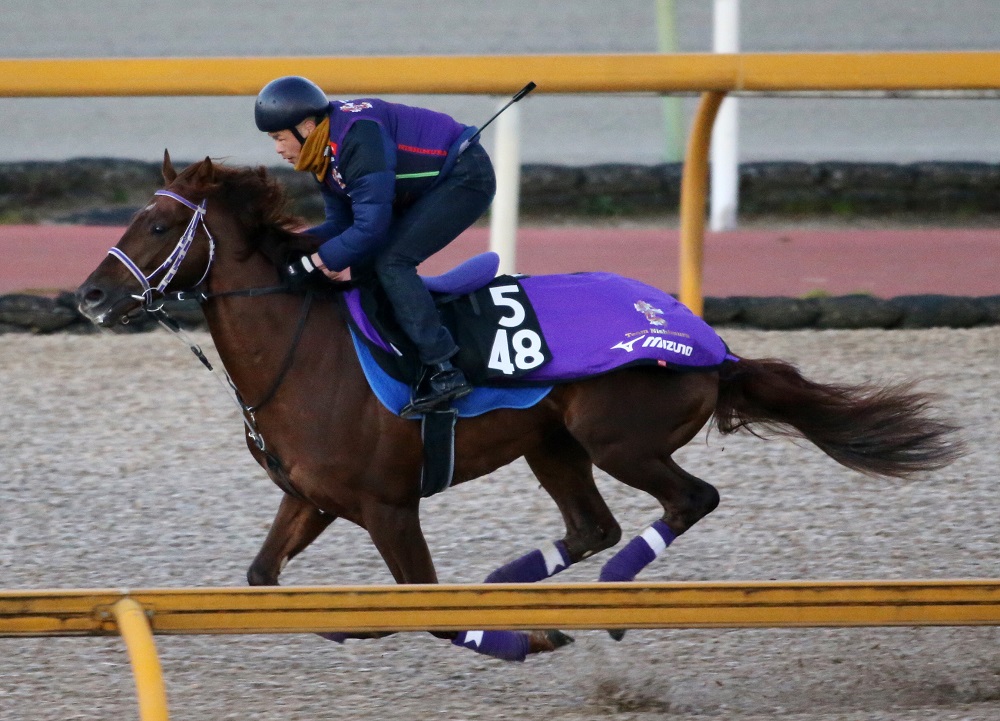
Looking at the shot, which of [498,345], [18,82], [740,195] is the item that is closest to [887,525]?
[498,345]

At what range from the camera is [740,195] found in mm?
12000

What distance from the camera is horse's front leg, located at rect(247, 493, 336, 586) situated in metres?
4.50

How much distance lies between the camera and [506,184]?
7.58 m

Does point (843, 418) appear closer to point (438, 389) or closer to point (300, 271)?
point (438, 389)

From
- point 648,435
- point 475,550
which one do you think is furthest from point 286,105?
point 475,550

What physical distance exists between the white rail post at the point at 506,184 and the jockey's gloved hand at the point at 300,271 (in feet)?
10.5

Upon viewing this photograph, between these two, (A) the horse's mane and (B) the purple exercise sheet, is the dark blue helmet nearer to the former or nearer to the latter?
(A) the horse's mane

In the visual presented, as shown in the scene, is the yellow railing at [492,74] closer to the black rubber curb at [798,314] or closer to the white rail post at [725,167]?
the black rubber curb at [798,314]

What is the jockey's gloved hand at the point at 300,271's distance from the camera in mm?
4312

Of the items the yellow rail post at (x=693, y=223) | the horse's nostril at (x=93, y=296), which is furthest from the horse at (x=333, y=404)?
the yellow rail post at (x=693, y=223)

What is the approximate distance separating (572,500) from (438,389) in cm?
82

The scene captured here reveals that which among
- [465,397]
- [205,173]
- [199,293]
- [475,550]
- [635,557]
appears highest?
[205,173]

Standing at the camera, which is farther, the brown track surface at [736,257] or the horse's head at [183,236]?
the brown track surface at [736,257]

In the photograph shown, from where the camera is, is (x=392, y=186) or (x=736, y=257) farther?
(x=736, y=257)
